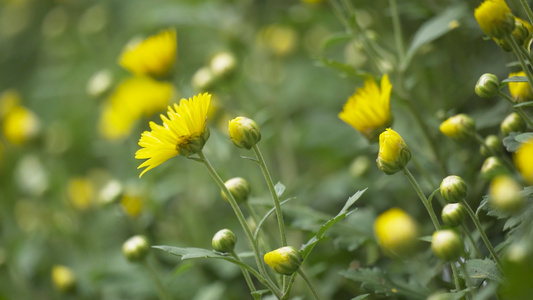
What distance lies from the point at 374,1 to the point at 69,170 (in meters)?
1.75

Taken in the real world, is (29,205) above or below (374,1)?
below

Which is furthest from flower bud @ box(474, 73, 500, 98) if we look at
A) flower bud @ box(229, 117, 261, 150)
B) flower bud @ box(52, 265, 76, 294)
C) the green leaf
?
flower bud @ box(52, 265, 76, 294)

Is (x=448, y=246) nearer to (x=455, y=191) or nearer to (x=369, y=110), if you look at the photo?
(x=455, y=191)

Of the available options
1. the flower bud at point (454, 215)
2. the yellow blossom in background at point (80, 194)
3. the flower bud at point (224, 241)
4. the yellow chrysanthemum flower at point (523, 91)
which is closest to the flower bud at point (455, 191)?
the flower bud at point (454, 215)

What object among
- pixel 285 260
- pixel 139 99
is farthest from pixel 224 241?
pixel 139 99

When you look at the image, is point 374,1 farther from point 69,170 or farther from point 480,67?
point 69,170

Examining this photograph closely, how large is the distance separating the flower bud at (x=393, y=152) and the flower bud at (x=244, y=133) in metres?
0.23

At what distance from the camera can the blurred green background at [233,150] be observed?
1.42m

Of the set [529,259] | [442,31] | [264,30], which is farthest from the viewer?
[264,30]

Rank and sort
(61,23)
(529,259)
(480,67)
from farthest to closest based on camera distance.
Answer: (61,23)
(480,67)
(529,259)

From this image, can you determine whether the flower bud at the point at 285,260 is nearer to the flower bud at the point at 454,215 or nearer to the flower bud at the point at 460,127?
the flower bud at the point at 454,215

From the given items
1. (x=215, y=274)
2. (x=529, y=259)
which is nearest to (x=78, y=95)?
(x=215, y=274)

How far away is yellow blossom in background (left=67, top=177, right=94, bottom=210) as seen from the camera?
2037mm

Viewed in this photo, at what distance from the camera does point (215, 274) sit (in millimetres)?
1726
